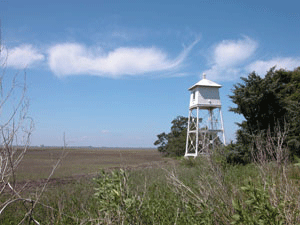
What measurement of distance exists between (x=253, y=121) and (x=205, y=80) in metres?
8.19

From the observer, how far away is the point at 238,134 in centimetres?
1491

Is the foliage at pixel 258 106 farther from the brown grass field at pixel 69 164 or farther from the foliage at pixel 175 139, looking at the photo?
the foliage at pixel 175 139

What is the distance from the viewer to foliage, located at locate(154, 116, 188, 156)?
32.0 meters

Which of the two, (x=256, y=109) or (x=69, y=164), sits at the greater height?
(x=256, y=109)

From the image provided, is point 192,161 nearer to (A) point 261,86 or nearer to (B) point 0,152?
(A) point 261,86

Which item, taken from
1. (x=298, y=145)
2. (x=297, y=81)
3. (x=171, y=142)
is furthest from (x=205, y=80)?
(x=171, y=142)

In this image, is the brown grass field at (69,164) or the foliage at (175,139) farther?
the foliage at (175,139)

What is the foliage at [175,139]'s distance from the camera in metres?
32.0

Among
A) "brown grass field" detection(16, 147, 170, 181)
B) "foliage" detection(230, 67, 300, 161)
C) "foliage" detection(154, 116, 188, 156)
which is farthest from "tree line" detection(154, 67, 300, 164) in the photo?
"foliage" detection(154, 116, 188, 156)

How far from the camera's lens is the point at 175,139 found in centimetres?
3275

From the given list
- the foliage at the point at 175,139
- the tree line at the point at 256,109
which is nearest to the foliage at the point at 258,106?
the tree line at the point at 256,109

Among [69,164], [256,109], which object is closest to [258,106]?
[256,109]

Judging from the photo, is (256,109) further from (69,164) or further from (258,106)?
(69,164)

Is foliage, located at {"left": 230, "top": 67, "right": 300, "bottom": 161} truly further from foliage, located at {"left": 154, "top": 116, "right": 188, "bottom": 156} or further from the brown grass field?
foliage, located at {"left": 154, "top": 116, "right": 188, "bottom": 156}
